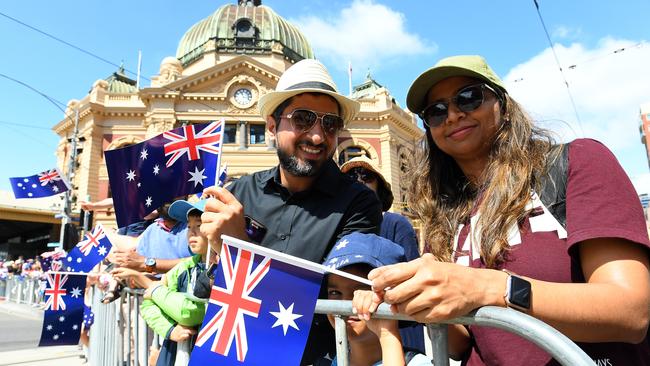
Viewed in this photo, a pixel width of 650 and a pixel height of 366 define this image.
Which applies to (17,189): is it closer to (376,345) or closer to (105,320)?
(105,320)

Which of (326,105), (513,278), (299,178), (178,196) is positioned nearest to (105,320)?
(178,196)

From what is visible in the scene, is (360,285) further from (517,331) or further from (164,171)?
(164,171)

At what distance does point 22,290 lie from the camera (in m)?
16.3

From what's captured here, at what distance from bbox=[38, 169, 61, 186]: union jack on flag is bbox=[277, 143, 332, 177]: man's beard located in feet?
43.3

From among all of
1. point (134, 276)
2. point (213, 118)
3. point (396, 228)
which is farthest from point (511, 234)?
point (213, 118)

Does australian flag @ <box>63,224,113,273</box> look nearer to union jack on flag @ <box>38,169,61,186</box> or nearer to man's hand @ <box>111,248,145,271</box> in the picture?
man's hand @ <box>111,248,145,271</box>

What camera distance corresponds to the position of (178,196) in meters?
3.14

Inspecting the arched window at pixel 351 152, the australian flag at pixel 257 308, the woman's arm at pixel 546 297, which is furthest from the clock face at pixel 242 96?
the woman's arm at pixel 546 297

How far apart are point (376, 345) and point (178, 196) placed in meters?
2.01

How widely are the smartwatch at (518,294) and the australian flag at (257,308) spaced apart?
620mm

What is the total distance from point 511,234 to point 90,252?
20.0ft

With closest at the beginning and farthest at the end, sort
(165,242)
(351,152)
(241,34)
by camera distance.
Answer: (165,242) → (351,152) → (241,34)

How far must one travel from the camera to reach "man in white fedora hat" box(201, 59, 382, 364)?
6.93 feet

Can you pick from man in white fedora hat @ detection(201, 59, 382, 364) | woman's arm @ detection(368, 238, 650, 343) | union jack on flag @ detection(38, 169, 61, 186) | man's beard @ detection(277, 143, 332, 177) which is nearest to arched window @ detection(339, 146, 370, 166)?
union jack on flag @ detection(38, 169, 61, 186)
